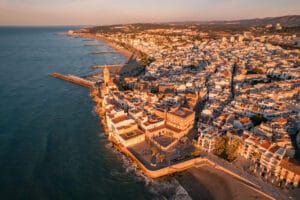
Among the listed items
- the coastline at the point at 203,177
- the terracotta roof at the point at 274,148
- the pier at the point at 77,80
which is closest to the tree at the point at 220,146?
the coastline at the point at 203,177

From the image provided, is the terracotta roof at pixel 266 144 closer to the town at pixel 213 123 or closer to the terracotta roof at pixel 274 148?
the town at pixel 213 123

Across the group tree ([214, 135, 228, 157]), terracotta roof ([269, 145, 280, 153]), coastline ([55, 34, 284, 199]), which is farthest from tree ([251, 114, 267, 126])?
coastline ([55, 34, 284, 199])

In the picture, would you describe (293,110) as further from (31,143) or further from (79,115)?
(31,143)

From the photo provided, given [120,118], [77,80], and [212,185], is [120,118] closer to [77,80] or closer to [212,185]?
[212,185]

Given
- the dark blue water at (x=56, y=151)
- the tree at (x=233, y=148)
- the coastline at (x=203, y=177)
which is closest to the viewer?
the coastline at (x=203, y=177)

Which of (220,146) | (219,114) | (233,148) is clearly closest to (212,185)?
(220,146)

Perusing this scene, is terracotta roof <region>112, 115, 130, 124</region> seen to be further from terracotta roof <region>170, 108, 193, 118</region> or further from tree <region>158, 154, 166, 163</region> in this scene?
tree <region>158, 154, 166, 163</region>

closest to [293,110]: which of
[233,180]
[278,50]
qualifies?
[233,180]

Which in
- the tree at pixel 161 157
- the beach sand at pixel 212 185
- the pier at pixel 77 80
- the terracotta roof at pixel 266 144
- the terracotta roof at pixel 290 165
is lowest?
the beach sand at pixel 212 185
